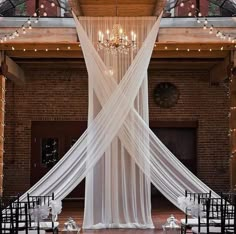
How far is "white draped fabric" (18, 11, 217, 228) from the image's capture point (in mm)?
8164

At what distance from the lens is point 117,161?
8289 millimetres

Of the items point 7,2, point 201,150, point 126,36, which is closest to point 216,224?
point 126,36

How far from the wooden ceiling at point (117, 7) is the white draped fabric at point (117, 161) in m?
0.41

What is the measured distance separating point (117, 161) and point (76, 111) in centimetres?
546

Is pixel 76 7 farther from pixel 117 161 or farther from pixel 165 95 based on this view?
pixel 165 95

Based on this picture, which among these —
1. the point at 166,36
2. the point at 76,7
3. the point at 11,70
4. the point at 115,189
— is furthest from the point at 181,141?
the point at 76,7

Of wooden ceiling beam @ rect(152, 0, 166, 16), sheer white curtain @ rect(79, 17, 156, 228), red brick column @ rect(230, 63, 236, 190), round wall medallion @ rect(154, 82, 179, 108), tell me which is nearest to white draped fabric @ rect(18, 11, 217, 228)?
sheer white curtain @ rect(79, 17, 156, 228)

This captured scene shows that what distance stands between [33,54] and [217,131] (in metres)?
5.21

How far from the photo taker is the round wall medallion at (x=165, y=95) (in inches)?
533

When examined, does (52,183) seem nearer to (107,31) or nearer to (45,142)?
(107,31)

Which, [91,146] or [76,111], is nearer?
[91,146]

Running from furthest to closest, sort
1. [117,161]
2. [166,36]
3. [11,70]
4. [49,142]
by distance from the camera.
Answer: [49,142]
[11,70]
[166,36]
[117,161]

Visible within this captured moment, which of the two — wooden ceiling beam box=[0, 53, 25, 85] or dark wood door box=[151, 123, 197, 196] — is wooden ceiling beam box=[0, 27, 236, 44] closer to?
wooden ceiling beam box=[0, 53, 25, 85]

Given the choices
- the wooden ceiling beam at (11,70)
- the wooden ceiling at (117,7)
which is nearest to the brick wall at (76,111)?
the wooden ceiling beam at (11,70)
